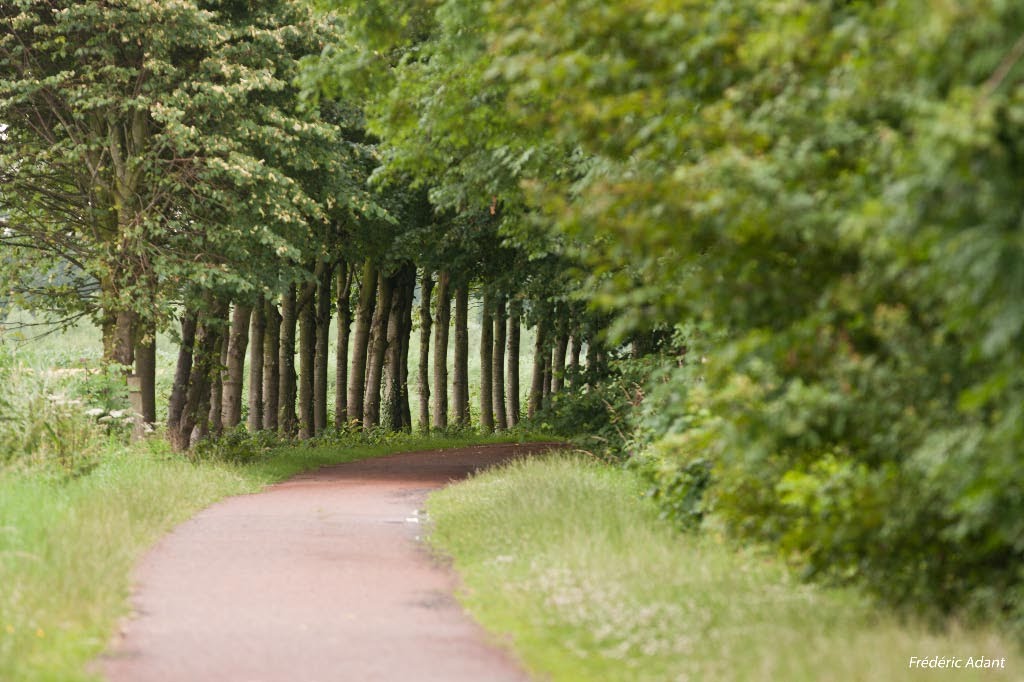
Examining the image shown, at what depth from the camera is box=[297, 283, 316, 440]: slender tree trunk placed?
107 feet

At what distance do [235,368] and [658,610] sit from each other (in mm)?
23212

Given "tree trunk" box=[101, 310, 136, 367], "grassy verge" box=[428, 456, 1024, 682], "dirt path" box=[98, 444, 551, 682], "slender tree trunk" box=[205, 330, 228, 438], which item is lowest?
"dirt path" box=[98, 444, 551, 682]

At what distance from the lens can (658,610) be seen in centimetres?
812

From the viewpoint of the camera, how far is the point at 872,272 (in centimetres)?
614

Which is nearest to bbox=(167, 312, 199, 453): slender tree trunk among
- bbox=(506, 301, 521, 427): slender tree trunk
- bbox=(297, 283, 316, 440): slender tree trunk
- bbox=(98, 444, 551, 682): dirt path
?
bbox=(297, 283, 316, 440): slender tree trunk

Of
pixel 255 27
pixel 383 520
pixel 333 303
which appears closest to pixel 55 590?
pixel 383 520

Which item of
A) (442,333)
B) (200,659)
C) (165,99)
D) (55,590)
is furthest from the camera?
(442,333)

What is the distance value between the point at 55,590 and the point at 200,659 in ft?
5.96

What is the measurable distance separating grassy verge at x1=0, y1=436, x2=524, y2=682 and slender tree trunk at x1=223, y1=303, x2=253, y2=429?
855 centimetres

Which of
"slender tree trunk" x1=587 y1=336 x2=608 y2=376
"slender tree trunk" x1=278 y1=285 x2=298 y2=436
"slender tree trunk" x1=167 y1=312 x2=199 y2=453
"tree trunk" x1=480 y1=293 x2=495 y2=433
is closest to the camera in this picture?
"slender tree trunk" x1=587 y1=336 x2=608 y2=376

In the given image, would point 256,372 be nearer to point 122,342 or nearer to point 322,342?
point 322,342

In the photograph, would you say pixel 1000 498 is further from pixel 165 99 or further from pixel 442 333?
pixel 442 333

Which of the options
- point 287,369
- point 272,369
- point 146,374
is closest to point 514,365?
point 287,369

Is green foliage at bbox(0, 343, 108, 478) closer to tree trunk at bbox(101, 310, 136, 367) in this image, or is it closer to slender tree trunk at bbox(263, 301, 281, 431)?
tree trunk at bbox(101, 310, 136, 367)
